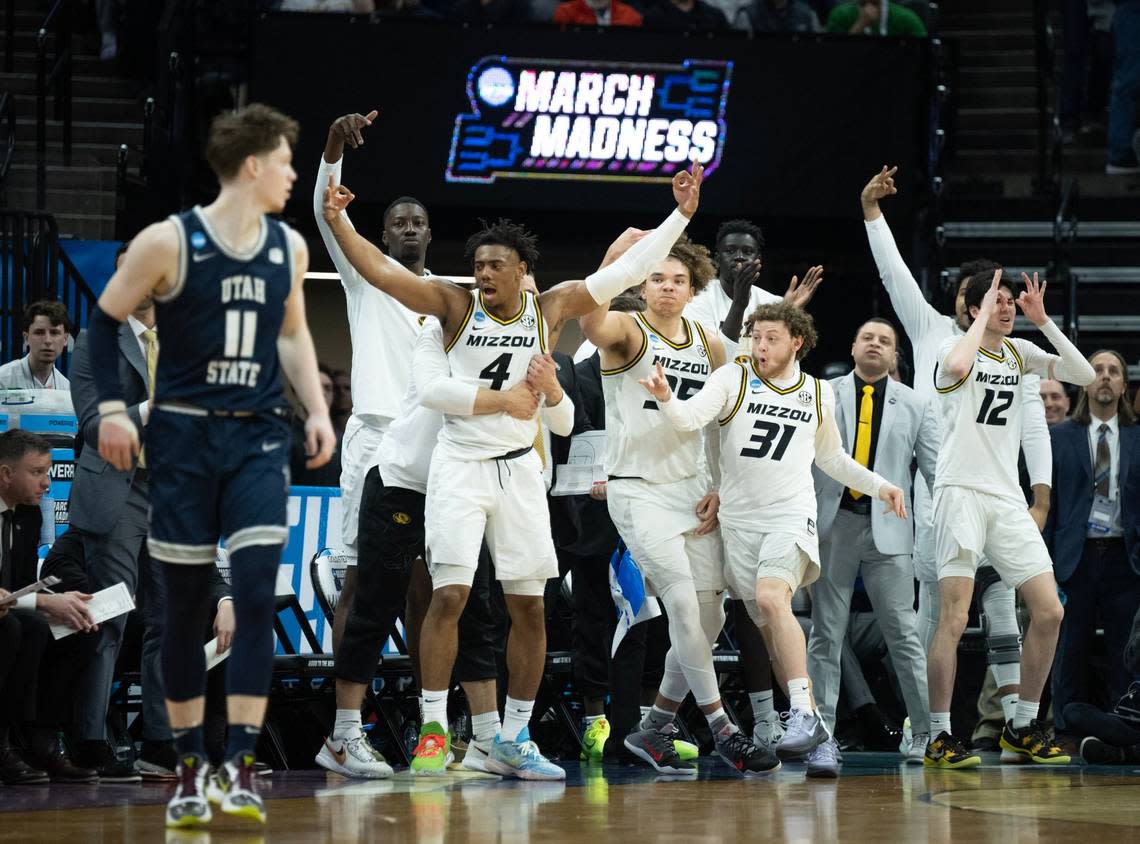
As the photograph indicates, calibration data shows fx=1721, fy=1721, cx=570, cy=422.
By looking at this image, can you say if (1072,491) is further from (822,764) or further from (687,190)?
(687,190)

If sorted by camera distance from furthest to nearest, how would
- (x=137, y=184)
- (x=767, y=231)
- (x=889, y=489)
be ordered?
(x=767, y=231), (x=137, y=184), (x=889, y=489)

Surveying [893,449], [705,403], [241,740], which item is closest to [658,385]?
[705,403]

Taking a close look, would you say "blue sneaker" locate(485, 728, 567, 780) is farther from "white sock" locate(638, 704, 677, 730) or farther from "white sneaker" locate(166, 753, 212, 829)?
"white sneaker" locate(166, 753, 212, 829)

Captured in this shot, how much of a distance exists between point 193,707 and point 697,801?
190 cm

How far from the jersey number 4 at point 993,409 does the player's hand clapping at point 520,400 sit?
233 centimetres

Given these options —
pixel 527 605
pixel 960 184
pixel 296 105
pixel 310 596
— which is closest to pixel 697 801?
pixel 527 605

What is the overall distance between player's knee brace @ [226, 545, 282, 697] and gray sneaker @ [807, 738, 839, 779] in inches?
111

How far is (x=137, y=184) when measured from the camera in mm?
12594

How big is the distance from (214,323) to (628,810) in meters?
2.11

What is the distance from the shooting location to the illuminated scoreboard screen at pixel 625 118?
1302 cm

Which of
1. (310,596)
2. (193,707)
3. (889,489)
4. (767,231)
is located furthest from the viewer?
(767,231)

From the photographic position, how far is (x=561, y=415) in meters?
7.03

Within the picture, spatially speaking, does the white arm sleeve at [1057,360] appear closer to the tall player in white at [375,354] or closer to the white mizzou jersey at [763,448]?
the white mizzou jersey at [763,448]

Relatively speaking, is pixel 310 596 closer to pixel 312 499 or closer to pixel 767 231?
pixel 312 499
